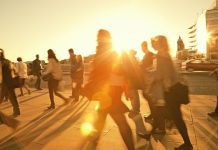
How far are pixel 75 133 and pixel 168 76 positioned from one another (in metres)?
2.36

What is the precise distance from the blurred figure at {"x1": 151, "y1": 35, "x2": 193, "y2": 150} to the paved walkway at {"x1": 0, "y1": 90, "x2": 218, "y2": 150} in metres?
0.48

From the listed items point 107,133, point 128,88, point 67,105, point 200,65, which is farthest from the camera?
point 200,65

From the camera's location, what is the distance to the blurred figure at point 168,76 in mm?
4836

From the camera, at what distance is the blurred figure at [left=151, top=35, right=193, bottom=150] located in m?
4.84

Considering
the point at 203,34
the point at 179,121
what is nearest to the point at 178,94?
the point at 179,121

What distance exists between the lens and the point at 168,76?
489 centimetres

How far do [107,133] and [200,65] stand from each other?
26493 mm

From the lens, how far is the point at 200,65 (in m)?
30.9

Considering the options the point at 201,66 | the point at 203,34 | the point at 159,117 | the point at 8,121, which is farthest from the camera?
the point at 203,34

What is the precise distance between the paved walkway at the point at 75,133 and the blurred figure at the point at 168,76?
48cm

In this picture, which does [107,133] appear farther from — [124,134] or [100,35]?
[100,35]

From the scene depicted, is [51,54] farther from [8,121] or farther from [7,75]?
[8,121]

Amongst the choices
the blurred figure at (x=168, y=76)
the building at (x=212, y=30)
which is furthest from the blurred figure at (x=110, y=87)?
the building at (x=212, y=30)

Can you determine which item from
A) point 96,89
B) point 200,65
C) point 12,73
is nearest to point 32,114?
point 12,73
